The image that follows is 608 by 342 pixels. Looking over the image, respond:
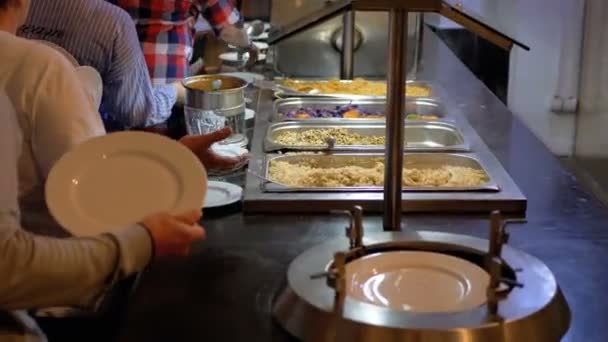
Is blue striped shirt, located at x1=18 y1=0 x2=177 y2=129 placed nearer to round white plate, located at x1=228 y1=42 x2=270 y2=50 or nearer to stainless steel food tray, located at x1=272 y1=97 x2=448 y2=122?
stainless steel food tray, located at x1=272 y1=97 x2=448 y2=122

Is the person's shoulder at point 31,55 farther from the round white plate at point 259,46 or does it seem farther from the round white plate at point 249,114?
the round white plate at point 259,46

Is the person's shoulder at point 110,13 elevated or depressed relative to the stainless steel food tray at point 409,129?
elevated

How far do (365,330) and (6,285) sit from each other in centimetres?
35

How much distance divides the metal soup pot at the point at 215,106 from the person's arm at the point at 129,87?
310 mm

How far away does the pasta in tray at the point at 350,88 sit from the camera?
212 cm

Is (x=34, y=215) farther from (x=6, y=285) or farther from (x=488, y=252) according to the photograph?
(x=488, y=252)

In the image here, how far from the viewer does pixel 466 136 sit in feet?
5.69

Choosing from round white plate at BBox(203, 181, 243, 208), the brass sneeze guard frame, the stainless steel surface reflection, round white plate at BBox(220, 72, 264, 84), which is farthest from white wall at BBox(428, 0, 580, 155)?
the stainless steel surface reflection

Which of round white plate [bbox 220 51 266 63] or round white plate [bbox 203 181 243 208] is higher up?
round white plate [bbox 220 51 266 63]

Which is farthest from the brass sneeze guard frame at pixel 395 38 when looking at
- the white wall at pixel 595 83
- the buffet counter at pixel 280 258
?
the white wall at pixel 595 83

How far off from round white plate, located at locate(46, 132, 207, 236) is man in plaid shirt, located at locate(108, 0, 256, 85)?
1407 millimetres

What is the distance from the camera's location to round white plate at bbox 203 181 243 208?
1363 mm

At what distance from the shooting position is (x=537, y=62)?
330 cm

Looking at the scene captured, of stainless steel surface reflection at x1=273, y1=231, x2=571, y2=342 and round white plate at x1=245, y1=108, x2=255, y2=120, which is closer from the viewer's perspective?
stainless steel surface reflection at x1=273, y1=231, x2=571, y2=342
